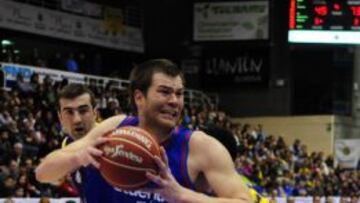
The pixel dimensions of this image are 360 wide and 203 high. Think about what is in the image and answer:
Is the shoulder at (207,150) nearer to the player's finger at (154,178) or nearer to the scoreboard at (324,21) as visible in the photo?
the player's finger at (154,178)

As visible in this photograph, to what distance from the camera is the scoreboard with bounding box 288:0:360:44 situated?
24828 mm

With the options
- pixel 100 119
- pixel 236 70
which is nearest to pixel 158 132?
pixel 100 119

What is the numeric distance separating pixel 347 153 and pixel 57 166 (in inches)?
1100

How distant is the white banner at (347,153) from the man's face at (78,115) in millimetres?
25716

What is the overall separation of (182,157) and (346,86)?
31521 millimetres

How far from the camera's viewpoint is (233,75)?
34781mm

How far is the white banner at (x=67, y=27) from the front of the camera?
27.4 m

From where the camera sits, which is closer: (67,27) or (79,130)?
(79,130)

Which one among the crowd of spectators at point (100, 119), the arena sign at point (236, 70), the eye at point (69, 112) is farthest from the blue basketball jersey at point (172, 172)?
the arena sign at point (236, 70)

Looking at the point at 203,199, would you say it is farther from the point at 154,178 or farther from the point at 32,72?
the point at 32,72

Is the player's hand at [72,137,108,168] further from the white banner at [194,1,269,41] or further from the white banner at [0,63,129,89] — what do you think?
the white banner at [194,1,269,41]

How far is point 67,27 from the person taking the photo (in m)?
30.0

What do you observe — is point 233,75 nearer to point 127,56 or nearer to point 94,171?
point 127,56

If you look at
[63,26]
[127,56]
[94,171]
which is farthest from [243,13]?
[94,171]
